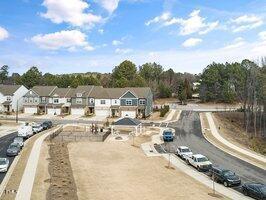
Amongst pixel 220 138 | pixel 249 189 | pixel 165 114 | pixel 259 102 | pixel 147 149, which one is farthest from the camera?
pixel 165 114

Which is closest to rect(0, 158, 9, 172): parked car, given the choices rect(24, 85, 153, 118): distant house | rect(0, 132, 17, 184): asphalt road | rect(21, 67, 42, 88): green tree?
rect(0, 132, 17, 184): asphalt road

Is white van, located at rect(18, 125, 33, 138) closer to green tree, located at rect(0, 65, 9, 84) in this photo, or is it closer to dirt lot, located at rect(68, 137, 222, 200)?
dirt lot, located at rect(68, 137, 222, 200)

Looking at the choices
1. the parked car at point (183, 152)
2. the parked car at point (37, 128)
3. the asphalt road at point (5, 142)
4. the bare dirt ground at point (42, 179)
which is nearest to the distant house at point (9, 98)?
the parked car at point (37, 128)

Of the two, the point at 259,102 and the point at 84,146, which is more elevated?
the point at 259,102

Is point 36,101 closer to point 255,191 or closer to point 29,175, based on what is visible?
point 29,175

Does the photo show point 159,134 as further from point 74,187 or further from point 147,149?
point 74,187

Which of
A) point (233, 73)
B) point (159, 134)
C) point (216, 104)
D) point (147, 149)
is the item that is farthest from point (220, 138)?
point (233, 73)
